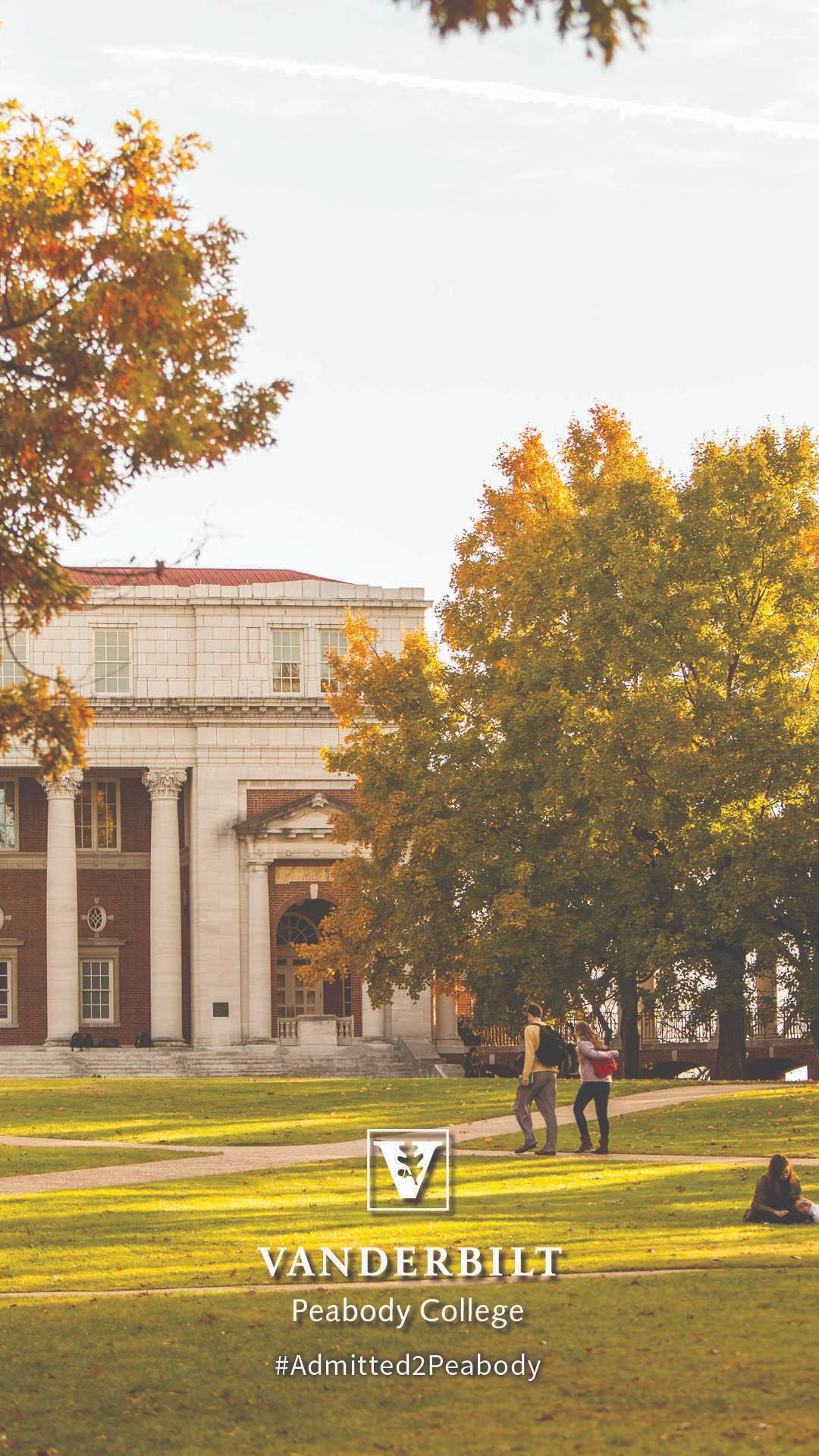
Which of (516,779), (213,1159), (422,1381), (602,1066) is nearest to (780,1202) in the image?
(422,1381)

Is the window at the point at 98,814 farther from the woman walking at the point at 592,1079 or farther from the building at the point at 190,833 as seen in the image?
the woman walking at the point at 592,1079

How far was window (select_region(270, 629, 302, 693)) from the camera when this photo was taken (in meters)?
61.5

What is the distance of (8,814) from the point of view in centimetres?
6306

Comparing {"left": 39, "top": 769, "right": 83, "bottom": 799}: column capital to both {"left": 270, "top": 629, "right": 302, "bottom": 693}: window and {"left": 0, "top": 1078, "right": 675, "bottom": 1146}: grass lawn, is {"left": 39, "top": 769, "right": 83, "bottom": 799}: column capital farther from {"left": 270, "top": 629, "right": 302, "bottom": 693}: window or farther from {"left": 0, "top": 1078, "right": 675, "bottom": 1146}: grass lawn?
{"left": 0, "top": 1078, "right": 675, "bottom": 1146}: grass lawn

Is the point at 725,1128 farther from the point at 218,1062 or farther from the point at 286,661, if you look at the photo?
the point at 286,661

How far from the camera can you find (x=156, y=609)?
202 ft

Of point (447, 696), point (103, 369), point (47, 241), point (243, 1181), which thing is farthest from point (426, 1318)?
point (447, 696)

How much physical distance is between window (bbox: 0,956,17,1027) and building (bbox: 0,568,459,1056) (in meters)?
0.05

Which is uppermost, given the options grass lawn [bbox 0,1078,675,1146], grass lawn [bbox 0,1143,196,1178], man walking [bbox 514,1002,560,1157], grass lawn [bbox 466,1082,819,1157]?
man walking [bbox 514,1002,560,1157]

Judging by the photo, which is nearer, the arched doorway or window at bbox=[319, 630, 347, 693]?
window at bbox=[319, 630, 347, 693]

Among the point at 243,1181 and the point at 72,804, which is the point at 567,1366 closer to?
the point at 243,1181

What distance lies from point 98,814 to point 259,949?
835 cm

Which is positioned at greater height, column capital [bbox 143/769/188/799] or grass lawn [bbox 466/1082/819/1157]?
column capital [bbox 143/769/188/799]

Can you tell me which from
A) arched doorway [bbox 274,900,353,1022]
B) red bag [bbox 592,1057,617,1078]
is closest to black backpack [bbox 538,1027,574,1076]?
A: red bag [bbox 592,1057,617,1078]
